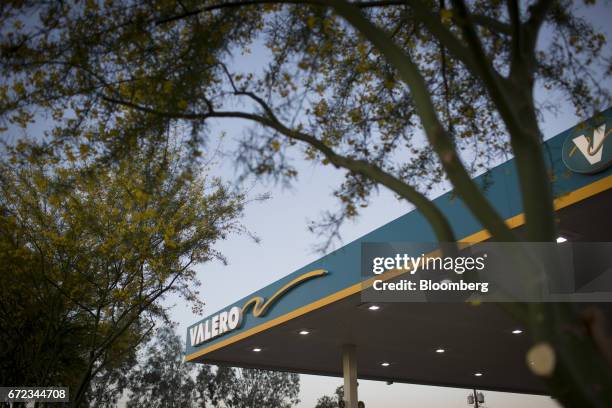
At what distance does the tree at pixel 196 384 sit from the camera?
4222 cm

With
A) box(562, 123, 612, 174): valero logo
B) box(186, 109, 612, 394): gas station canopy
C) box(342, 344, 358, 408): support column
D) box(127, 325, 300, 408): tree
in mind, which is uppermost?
box(127, 325, 300, 408): tree

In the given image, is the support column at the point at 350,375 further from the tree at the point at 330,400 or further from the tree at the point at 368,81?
the tree at the point at 330,400

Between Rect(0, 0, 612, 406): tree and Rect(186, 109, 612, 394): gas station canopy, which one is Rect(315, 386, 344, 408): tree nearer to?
Rect(186, 109, 612, 394): gas station canopy

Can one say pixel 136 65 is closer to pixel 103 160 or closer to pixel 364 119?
pixel 103 160

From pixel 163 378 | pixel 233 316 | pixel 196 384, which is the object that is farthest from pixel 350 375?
pixel 196 384

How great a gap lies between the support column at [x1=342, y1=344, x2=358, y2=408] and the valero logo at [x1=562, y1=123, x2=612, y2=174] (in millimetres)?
7431

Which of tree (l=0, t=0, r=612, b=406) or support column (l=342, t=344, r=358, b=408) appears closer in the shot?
tree (l=0, t=0, r=612, b=406)

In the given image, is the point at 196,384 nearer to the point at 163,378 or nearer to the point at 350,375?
the point at 163,378

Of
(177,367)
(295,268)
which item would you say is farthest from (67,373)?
(177,367)

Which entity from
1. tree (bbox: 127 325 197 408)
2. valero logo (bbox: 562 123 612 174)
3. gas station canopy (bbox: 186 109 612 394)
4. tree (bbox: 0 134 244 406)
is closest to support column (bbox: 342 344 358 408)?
gas station canopy (bbox: 186 109 612 394)

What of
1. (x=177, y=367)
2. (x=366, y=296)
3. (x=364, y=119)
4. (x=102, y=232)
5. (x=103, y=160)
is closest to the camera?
(x=103, y=160)

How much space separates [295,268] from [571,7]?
24.3ft

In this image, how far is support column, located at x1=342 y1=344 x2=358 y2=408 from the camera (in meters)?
12.0

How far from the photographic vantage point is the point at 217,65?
188 inches
